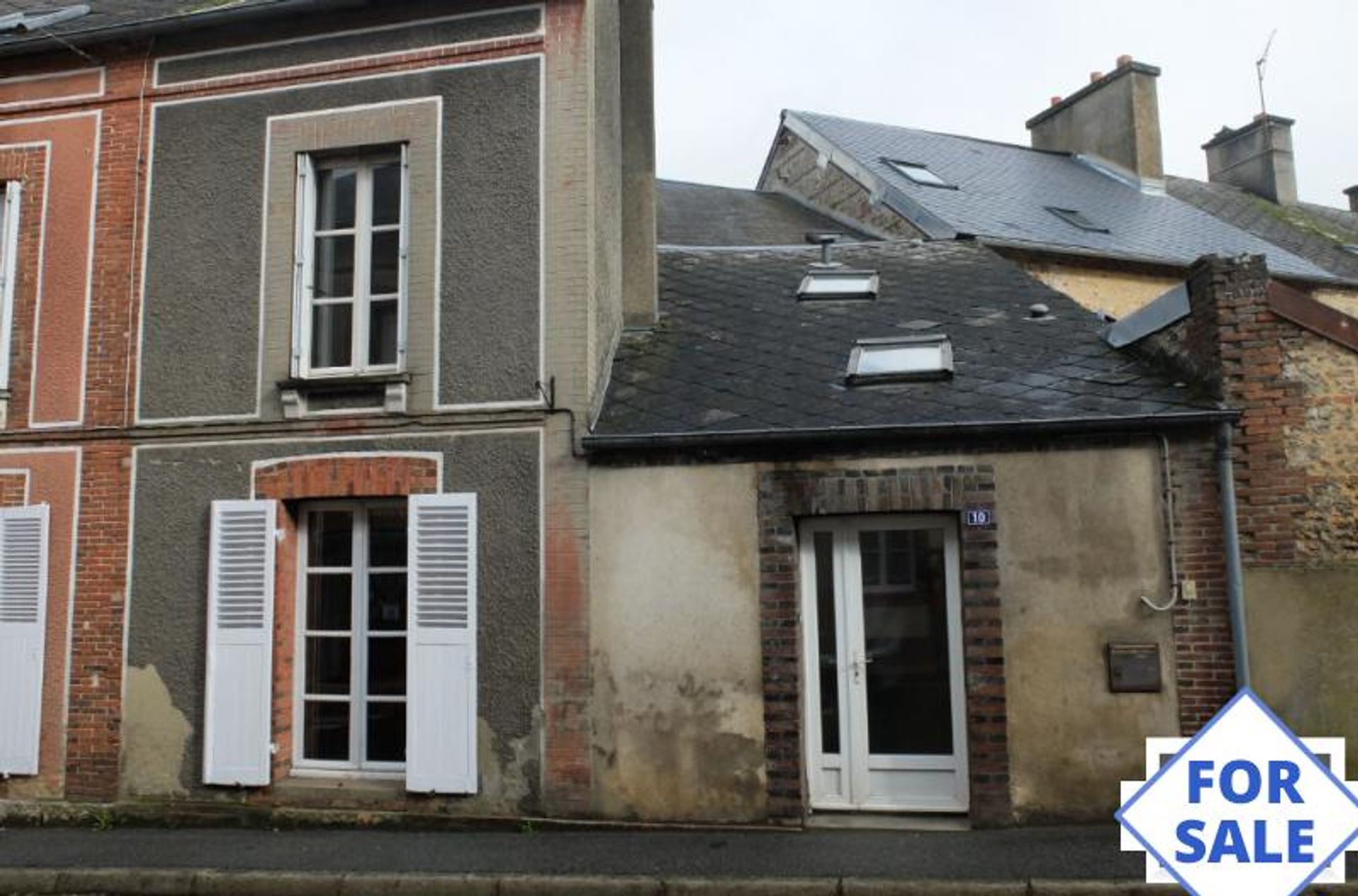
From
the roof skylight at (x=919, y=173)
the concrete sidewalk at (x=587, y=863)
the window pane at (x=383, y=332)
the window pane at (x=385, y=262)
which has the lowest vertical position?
the concrete sidewalk at (x=587, y=863)

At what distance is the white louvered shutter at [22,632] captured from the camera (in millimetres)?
7730

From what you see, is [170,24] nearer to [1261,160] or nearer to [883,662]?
[883,662]

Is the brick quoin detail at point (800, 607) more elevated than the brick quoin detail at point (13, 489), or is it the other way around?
the brick quoin detail at point (13, 489)

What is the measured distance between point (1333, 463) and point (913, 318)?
3246 mm

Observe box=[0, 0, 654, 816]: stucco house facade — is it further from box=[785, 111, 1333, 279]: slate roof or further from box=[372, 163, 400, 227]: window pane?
box=[785, 111, 1333, 279]: slate roof

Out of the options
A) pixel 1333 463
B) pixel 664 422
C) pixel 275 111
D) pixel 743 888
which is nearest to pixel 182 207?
pixel 275 111

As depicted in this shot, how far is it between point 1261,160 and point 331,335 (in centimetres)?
2115

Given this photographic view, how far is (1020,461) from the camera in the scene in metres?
6.86

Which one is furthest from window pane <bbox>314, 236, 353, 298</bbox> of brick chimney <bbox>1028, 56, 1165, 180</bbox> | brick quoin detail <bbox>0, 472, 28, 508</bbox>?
brick chimney <bbox>1028, 56, 1165, 180</bbox>

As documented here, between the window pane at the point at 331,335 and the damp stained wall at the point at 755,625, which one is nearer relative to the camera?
the damp stained wall at the point at 755,625

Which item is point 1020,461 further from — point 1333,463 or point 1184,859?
point 1184,859

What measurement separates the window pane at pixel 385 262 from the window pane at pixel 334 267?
209 mm

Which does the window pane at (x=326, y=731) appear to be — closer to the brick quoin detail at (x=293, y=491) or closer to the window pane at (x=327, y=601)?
the brick quoin detail at (x=293, y=491)

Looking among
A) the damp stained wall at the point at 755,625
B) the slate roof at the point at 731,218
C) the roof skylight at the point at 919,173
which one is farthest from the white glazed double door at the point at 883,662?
the roof skylight at the point at 919,173
